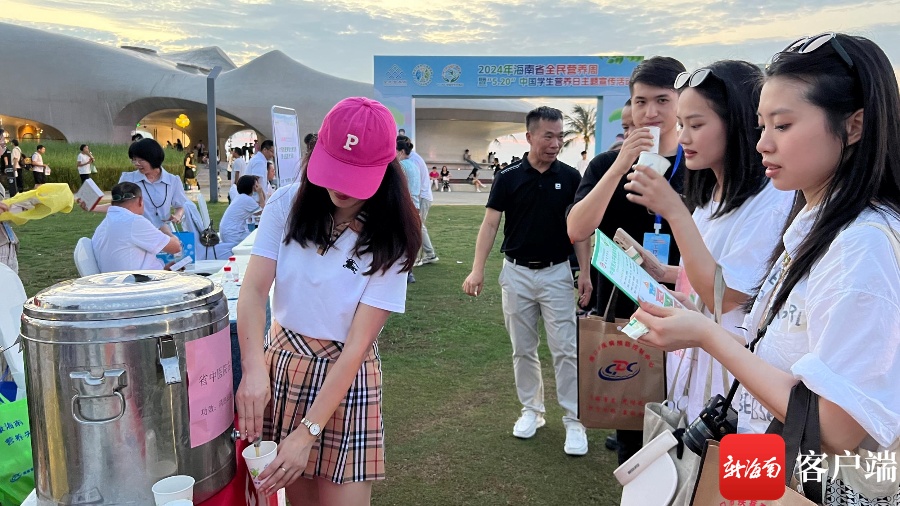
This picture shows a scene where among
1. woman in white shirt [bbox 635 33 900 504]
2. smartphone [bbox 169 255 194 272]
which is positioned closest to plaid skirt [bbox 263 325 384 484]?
woman in white shirt [bbox 635 33 900 504]

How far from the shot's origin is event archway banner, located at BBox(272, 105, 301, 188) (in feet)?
18.8

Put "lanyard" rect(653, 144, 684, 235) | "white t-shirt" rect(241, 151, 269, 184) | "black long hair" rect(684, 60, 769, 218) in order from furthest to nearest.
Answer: "white t-shirt" rect(241, 151, 269, 184), "lanyard" rect(653, 144, 684, 235), "black long hair" rect(684, 60, 769, 218)

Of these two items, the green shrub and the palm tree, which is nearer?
the green shrub

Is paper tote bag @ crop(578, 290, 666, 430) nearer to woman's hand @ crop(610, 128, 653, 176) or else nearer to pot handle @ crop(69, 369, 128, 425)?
woman's hand @ crop(610, 128, 653, 176)

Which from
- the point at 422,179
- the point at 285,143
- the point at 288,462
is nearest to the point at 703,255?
the point at 288,462

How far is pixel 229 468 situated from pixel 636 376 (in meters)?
1.60

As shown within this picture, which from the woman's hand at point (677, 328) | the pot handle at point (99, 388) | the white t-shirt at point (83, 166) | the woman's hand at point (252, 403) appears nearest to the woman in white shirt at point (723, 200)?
the woman's hand at point (677, 328)

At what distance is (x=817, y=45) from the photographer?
121cm

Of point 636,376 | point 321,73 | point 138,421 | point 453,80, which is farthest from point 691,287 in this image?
point 321,73

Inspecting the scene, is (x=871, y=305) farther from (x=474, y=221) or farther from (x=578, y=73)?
(x=578, y=73)

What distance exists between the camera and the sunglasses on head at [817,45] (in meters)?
1.16

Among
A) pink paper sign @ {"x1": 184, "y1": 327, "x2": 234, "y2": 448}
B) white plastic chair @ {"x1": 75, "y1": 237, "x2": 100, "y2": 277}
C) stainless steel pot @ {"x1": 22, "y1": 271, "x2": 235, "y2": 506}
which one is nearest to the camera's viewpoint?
stainless steel pot @ {"x1": 22, "y1": 271, "x2": 235, "y2": 506}

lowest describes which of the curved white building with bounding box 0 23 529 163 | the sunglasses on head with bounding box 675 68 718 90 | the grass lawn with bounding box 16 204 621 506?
the grass lawn with bounding box 16 204 621 506

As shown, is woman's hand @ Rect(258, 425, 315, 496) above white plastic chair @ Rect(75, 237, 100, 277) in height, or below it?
below
